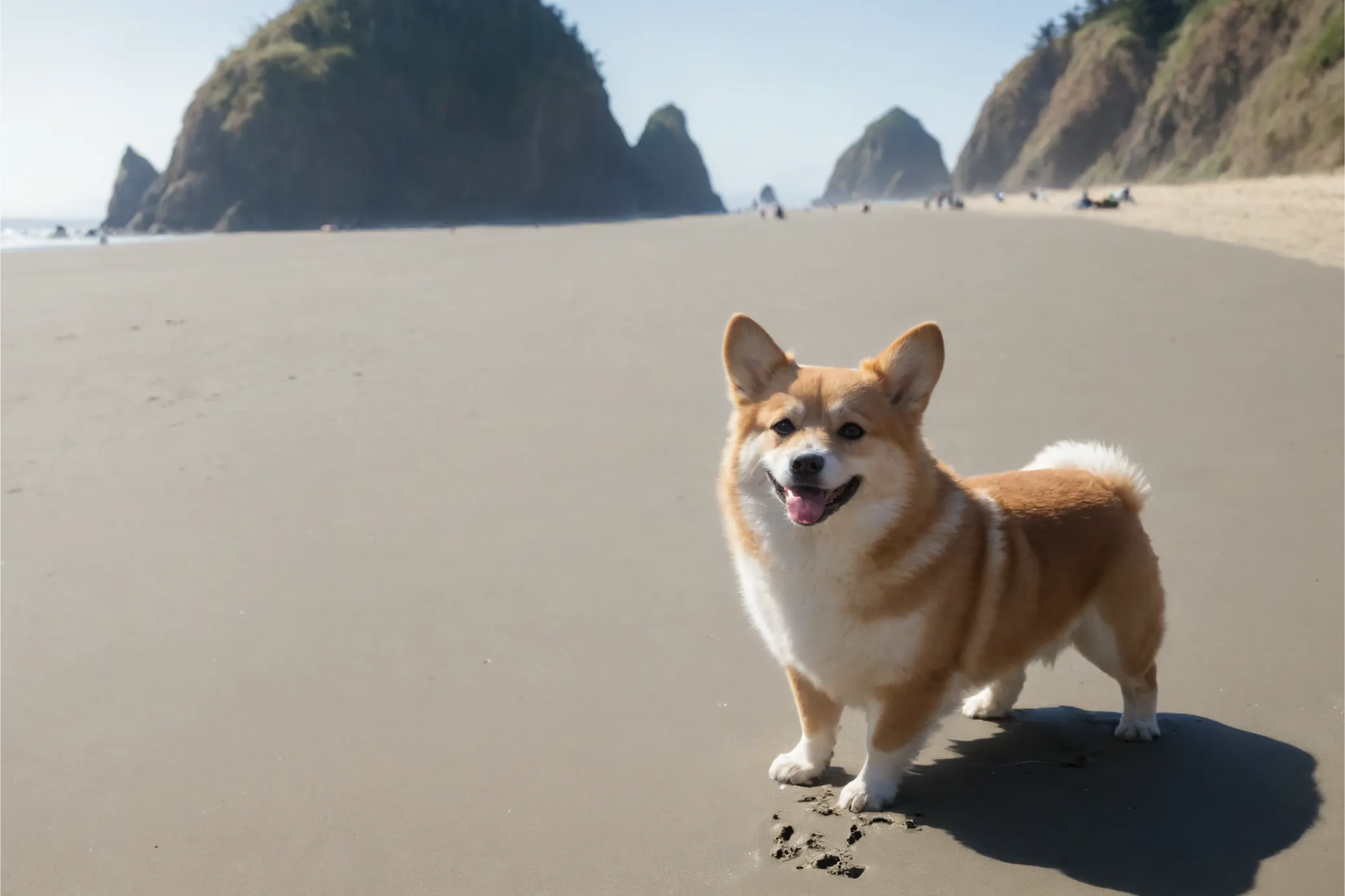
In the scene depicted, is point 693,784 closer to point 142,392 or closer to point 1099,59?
point 142,392

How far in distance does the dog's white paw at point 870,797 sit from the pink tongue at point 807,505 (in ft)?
2.29

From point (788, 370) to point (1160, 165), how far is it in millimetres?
45010

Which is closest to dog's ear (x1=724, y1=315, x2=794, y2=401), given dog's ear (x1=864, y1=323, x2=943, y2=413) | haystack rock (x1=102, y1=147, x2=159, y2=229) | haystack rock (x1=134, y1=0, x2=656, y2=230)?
dog's ear (x1=864, y1=323, x2=943, y2=413)

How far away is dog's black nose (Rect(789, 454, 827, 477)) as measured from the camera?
2.34m

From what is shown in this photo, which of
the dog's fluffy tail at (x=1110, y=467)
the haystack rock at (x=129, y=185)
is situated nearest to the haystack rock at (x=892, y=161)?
the haystack rock at (x=129, y=185)

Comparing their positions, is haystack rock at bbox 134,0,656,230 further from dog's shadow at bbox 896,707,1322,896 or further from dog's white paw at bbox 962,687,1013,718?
dog's shadow at bbox 896,707,1322,896

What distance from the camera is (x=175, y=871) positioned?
2299 mm

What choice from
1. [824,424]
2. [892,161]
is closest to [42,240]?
[824,424]

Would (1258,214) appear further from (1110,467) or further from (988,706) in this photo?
(988,706)

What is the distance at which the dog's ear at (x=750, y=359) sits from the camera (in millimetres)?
2734

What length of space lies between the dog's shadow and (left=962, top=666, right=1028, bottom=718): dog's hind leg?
5 cm

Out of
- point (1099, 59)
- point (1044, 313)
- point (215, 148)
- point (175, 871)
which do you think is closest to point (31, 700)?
point (175, 871)

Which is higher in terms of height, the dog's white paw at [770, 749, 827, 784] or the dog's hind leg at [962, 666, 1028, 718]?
the dog's hind leg at [962, 666, 1028, 718]

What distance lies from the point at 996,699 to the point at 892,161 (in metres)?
155
